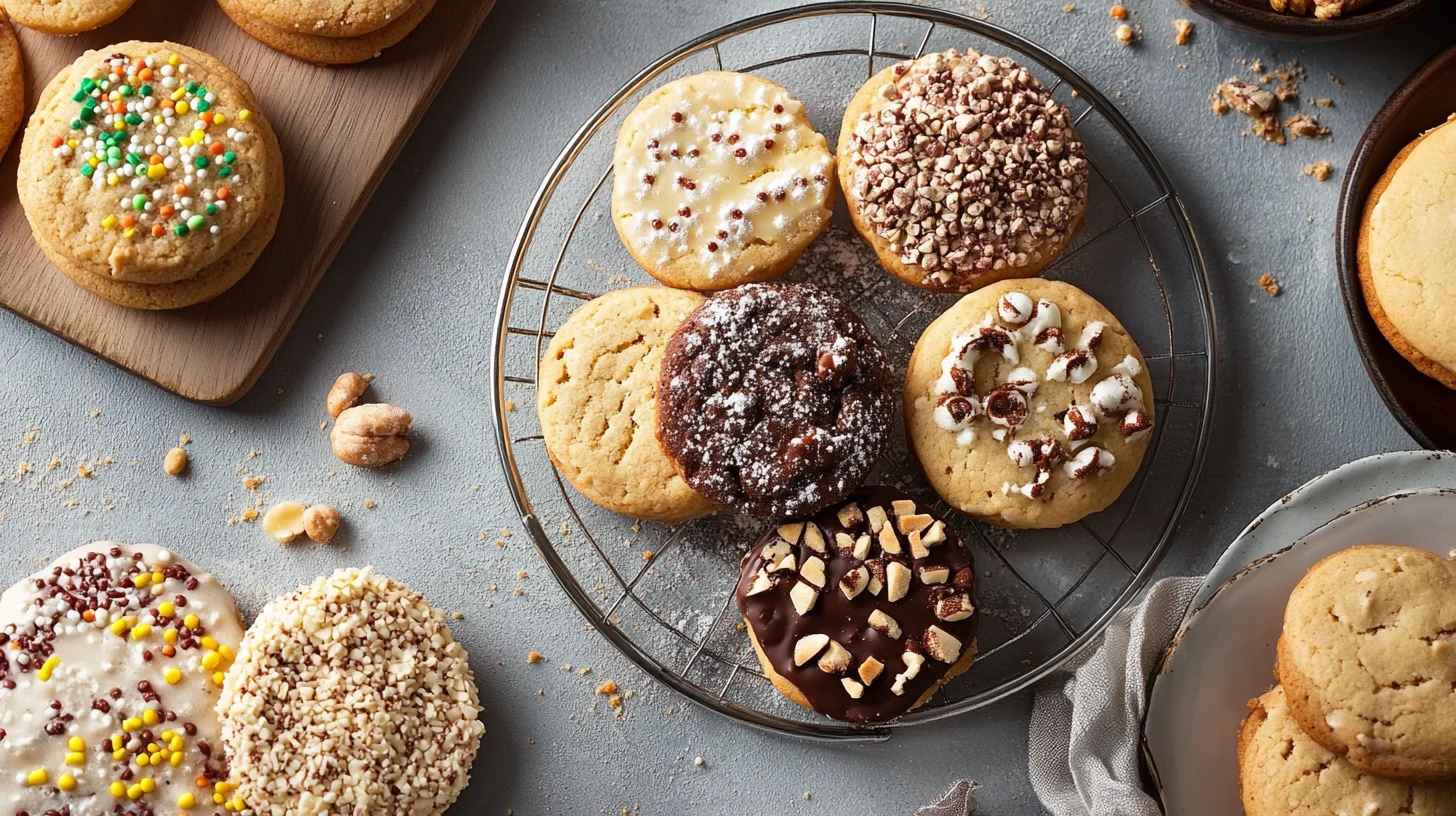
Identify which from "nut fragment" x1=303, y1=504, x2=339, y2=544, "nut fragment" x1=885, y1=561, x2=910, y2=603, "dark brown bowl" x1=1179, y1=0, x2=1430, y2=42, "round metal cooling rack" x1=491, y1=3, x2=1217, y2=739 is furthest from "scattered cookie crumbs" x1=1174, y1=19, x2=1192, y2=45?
"nut fragment" x1=303, y1=504, x2=339, y2=544

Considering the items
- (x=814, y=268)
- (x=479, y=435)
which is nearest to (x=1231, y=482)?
(x=814, y=268)

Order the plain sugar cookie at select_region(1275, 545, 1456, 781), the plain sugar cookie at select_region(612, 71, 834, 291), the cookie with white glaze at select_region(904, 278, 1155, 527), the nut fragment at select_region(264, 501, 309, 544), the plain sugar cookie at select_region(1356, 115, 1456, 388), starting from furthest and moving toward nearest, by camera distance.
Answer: the nut fragment at select_region(264, 501, 309, 544)
the plain sugar cookie at select_region(612, 71, 834, 291)
the cookie with white glaze at select_region(904, 278, 1155, 527)
the plain sugar cookie at select_region(1356, 115, 1456, 388)
the plain sugar cookie at select_region(1275, 545, 1456, 781)

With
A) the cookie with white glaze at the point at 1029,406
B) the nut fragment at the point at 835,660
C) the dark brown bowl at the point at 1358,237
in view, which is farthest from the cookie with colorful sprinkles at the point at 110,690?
the dark brown bowl at the point at 1358,237

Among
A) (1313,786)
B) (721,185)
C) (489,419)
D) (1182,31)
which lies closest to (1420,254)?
(1182,31)

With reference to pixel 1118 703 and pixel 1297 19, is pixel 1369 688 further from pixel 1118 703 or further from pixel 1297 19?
pixel 1297 19

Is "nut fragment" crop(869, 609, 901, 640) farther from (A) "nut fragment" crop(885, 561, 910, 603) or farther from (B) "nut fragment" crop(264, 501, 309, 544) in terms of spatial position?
(B) "nut fragment" crop(264, 501, 309, 544)

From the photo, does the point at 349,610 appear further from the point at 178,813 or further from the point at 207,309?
the point at 207,309
